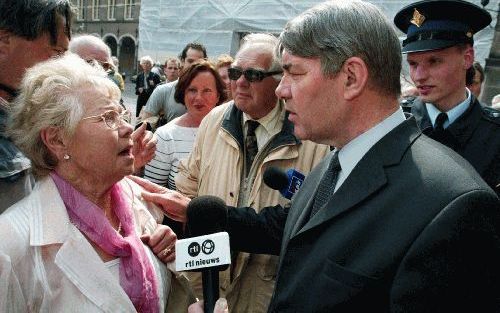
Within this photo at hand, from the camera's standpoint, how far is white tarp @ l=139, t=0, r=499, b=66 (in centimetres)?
993

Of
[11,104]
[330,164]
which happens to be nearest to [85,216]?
[11,104]

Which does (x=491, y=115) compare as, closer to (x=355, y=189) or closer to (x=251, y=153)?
(x=251, y=153)

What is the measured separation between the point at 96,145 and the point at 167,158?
156 cm

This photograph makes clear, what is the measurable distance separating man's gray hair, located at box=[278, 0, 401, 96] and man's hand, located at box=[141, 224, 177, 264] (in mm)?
936

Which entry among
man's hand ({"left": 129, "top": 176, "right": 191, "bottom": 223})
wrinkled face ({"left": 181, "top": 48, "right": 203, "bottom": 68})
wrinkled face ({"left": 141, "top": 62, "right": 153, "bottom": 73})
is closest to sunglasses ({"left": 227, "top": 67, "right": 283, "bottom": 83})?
man's hand ({"left": 129, "top": 176, "right": 191, "bottom": 223})

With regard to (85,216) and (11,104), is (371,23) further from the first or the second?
(11,104)

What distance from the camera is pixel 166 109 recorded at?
4.71m

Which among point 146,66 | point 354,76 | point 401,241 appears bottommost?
point 146,66

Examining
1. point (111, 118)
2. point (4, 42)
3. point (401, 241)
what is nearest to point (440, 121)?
point (401, 241)

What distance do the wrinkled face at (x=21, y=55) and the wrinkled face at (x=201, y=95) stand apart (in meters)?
1.63

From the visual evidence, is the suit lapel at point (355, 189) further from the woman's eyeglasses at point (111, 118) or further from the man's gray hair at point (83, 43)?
the man's gray hair at point (83, 43)

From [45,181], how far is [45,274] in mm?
332

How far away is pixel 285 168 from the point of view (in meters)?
2.23

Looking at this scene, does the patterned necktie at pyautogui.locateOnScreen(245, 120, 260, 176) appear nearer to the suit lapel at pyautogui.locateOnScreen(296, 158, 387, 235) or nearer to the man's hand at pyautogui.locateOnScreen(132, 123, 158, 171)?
the man's hand at pyautogui.locateOnScreen(132, 123, 158, 171)
